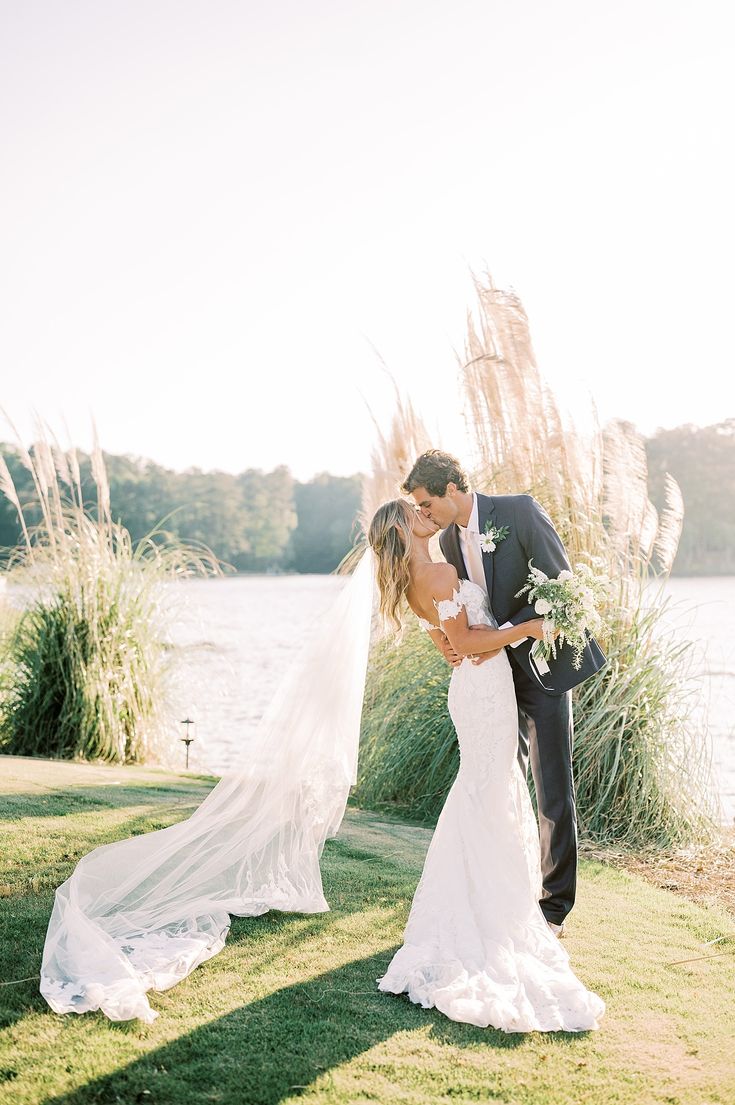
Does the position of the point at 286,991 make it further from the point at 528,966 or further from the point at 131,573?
the point at 131,573

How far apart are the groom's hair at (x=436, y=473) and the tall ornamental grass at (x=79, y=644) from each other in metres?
4.00

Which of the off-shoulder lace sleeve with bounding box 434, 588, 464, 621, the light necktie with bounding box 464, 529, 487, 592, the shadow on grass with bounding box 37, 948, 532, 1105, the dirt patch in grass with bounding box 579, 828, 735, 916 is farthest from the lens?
the dirt patch in grass with bounding box 579, 828, 735, 916

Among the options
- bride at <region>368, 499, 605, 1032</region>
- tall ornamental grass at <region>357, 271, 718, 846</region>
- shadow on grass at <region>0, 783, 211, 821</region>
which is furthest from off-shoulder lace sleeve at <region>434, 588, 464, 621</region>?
shadow on grass at <region>0, 783, 211, 821</region>

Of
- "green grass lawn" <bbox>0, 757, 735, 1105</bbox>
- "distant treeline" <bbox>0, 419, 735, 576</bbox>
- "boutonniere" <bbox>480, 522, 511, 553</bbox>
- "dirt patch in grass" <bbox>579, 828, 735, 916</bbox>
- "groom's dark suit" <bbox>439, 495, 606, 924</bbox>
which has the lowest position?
"dirt patch in grass" <bbox>579, 828, 735, 916</bbox>

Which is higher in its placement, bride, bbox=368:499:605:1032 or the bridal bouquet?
the bridal bouquet

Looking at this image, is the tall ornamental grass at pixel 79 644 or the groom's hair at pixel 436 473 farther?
the tall ornamental grass at pixel 79 644

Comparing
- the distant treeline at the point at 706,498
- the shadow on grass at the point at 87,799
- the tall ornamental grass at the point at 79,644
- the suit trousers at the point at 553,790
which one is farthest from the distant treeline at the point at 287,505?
the suit trousers at the point at 553,790

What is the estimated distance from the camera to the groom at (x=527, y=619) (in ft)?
12.6

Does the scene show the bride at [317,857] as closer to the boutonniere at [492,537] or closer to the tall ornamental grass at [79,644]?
the boutonniere at [492,537]

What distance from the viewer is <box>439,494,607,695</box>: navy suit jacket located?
12.5 feet

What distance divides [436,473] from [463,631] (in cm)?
71

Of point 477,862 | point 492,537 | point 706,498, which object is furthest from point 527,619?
point 706,498

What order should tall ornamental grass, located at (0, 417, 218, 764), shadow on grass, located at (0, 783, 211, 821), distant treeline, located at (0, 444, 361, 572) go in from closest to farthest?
shadow on grass, located at (0, 783, 211, 821), tall ornamental grass, located at (0, 417, 218, 764), distant treeline, located at (0, 444, 361, 572)

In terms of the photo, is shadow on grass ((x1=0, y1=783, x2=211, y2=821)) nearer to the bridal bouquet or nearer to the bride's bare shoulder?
the bride's bare shoulder
